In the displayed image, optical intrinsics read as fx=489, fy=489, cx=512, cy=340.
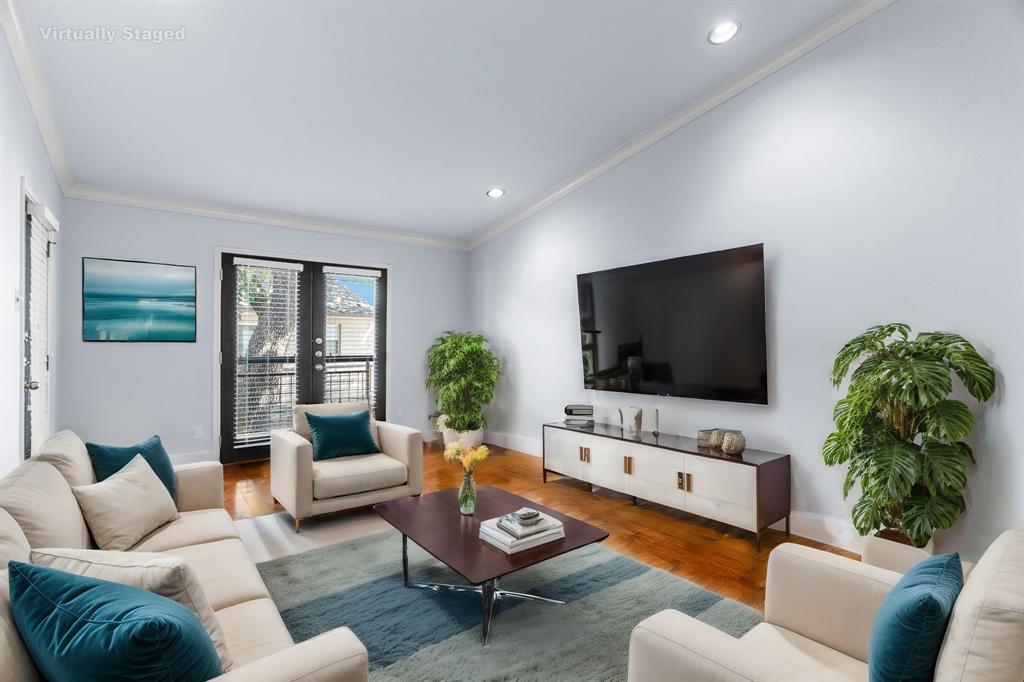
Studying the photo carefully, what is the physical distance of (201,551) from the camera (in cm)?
195

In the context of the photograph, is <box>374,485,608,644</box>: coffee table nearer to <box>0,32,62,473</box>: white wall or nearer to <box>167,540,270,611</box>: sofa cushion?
<box>167,540,270,611</box>: sofa cushion

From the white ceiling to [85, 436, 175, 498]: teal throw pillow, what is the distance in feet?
6.72

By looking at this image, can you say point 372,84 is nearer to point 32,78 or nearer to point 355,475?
point 32,78

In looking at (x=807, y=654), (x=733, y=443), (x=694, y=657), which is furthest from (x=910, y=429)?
(x=694, y=657)

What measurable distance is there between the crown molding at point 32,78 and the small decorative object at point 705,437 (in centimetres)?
425

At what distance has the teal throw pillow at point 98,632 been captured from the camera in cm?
87

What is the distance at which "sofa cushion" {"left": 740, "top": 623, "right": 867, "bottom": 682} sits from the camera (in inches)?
48.5

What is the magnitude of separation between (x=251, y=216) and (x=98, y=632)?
4.83 metres

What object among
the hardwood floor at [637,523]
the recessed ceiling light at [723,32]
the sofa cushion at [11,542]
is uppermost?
the recessed ceiling light at [723,32]

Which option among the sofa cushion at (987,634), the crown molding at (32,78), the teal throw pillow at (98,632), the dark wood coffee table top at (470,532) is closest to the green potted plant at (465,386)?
the dark wood coffee table top at (470,532)

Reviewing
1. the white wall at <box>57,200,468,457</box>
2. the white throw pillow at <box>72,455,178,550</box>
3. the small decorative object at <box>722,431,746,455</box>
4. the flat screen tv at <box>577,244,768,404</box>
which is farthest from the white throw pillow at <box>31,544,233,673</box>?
the white wall at <box>57,200,468,457</box>

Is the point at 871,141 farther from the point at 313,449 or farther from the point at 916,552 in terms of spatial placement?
the point at 313,449

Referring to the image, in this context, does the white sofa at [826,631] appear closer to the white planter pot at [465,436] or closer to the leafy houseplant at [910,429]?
the leafy houseplant at [910,429]

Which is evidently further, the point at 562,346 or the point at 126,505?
the point at 562,346
